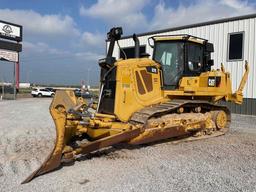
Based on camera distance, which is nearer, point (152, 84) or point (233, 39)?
point (152, 84)

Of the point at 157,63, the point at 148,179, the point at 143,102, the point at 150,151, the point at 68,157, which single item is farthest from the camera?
the point at 157,63

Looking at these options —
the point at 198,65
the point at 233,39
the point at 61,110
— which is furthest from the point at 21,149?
the point at 233,39

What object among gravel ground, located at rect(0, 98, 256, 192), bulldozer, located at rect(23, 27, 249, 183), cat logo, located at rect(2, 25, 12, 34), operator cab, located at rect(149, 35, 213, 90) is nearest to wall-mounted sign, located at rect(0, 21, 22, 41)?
cat logo, located at rect(2, 25, 12, 34)

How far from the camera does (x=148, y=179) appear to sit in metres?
5.67

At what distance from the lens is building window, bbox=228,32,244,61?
18.0 meters

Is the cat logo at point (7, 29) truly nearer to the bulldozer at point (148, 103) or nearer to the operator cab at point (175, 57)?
the bulldozer at point (148, 103)

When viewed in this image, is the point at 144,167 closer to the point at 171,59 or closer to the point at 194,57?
the point at 171,59

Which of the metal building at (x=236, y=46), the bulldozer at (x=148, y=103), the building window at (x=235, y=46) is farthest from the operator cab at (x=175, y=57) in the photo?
the building window at (x=235, y=46)

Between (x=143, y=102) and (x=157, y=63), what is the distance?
4.16 ft

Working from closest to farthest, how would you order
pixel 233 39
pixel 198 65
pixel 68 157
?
1. pixel 68 157
2. pixel 198 65
3. pixel 233 39

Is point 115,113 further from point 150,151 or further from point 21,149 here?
point 21,149

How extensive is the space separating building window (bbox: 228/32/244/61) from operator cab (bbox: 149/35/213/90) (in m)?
9.27

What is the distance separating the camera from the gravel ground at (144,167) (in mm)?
5332

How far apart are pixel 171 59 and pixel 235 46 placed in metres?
10.3
